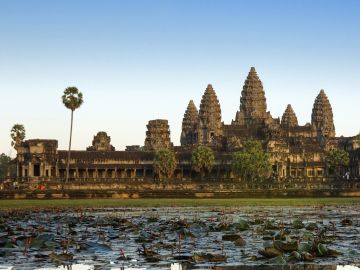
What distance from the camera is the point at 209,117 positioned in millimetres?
188250

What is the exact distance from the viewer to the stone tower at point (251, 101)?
640ft

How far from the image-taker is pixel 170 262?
2680cm

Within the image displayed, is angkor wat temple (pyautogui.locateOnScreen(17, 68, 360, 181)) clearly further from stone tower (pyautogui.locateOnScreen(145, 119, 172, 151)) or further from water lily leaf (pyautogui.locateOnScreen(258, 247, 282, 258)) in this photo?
water lily leaf (pyautogui.locateOnScreen(258, 247, 282, 258))

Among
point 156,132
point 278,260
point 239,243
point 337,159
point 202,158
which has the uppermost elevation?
point 156,132

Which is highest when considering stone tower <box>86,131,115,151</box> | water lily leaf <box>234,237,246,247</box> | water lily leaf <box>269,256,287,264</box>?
stone tower <box>86,131,115,151</box>

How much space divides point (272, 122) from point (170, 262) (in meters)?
156

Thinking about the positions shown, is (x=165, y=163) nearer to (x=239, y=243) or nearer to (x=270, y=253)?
(x=239, y=243)

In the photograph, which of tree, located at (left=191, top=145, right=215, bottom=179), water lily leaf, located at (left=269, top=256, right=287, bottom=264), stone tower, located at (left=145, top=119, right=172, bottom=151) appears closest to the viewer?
water lily leaf, located at (left=269, top=256, right=287, bottom=264)

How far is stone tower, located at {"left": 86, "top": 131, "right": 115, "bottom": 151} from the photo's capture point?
600 ft

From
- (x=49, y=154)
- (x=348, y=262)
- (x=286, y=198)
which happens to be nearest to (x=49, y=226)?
(x=348, y=262)

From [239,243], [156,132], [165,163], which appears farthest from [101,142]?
[239,243]

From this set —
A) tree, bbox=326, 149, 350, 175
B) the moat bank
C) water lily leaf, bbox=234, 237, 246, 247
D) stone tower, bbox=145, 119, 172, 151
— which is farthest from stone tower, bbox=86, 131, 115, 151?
water lily leaf, bbox=234, 237, 246, 247

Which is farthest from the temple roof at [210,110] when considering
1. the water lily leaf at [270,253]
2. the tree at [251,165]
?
the water lily leaf at [270,253]

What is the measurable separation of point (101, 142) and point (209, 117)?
2451cm
